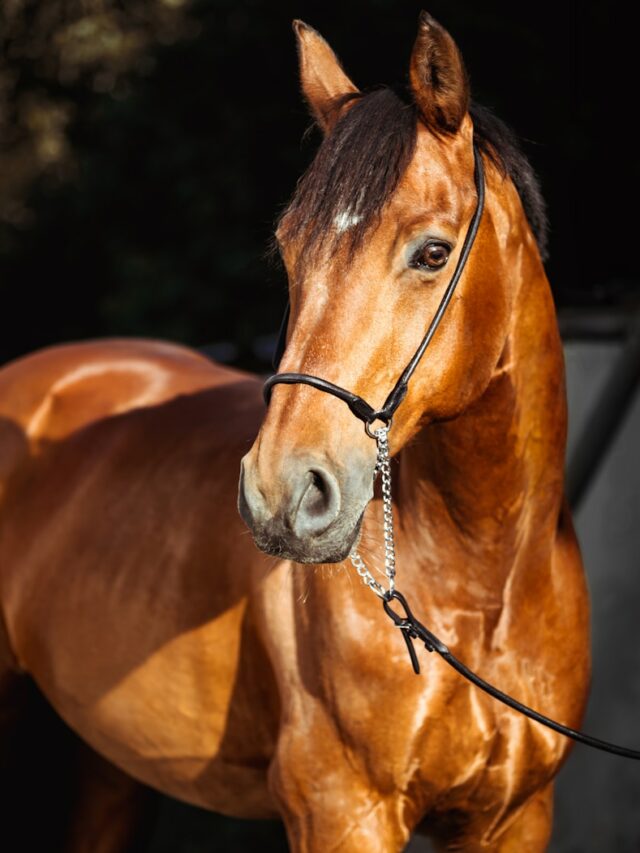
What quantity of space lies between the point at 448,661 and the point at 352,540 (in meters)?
0.46

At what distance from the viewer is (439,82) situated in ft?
6.52

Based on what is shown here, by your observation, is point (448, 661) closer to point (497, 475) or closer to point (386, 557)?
point (386, 557)

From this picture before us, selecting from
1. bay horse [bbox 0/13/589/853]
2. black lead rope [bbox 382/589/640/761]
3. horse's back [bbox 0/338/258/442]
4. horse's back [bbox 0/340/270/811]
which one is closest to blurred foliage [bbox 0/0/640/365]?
horse's back [bbox 0/338/258/442]

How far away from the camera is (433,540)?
2295 millimetres

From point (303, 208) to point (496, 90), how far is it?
504cm

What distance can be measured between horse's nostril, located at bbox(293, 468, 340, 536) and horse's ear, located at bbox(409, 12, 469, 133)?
2.27 feet

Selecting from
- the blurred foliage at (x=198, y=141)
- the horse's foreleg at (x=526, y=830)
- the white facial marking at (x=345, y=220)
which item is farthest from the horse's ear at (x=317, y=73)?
the blurred foliage at (x=198, y=141)

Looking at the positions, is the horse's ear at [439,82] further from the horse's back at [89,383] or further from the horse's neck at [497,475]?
the horse's back at [89,383]

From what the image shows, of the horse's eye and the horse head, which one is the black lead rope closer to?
the horse head

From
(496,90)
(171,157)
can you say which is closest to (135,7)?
(171,157)

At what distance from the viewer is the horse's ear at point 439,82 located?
1936mm

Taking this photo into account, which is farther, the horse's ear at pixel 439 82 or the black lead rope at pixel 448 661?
the black lead rope at pixel 448 661

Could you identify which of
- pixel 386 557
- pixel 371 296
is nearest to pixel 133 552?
pixel 386 557

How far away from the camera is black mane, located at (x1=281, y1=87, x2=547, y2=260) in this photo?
194cm
